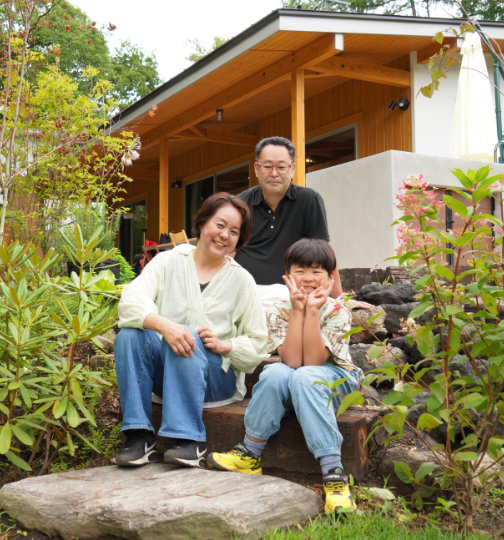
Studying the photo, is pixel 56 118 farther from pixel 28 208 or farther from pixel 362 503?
pixel 362 503


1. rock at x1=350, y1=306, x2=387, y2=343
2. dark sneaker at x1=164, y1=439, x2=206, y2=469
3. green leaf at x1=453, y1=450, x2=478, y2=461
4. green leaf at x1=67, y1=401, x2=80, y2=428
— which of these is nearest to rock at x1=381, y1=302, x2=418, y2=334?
rock at x1=350, y1=306, x2=387, y2=343

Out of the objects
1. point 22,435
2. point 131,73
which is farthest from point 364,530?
point 131,73

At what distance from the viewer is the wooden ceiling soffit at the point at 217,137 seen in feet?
34.3

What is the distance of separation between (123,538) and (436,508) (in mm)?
1156

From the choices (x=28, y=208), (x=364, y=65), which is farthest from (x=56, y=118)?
(x=364, y=65)

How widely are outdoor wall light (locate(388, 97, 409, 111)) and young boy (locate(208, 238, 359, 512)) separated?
5.90m

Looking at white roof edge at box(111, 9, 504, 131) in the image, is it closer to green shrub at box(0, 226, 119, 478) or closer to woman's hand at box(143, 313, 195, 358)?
green shrub at box(0, 226, 119, 478)

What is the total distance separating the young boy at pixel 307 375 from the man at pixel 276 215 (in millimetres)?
821

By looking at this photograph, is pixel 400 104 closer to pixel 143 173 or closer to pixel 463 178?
pixel 463 178

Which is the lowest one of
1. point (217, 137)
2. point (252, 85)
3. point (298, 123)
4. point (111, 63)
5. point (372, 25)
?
point (298, 123)

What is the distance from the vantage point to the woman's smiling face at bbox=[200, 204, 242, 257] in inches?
115

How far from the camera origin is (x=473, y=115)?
23.6 feet

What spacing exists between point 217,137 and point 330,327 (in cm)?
823

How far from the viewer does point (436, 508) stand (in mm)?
2340
